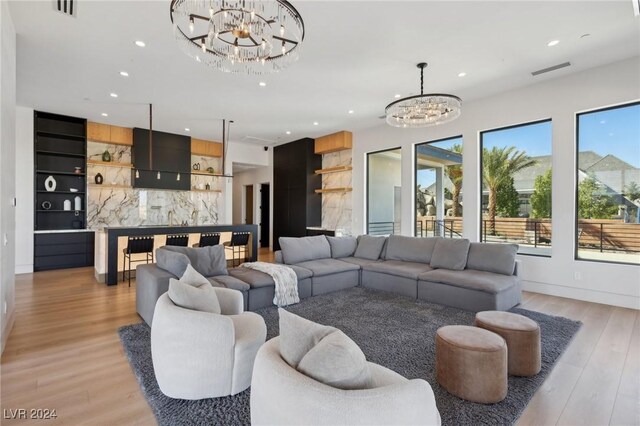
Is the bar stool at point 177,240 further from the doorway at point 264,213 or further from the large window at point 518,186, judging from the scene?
the large window at point 518,186

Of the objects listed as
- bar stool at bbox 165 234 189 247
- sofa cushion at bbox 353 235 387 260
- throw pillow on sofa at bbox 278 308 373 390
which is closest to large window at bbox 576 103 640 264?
sofa cushion at bbox 353 235 387 260

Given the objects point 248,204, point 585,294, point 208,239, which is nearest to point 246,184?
point 248,204

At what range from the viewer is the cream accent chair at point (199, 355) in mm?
2047

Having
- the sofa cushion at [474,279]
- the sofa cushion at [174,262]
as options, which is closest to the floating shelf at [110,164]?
the sofa cushion at [174,262]

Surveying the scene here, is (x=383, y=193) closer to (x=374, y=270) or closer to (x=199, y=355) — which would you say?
(x=374, y=270)

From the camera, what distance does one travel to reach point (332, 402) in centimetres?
109

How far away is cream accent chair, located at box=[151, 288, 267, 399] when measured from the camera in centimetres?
205

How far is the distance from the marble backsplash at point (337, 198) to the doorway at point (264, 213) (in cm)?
283

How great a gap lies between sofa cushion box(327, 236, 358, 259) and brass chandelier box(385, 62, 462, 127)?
7.69 feet

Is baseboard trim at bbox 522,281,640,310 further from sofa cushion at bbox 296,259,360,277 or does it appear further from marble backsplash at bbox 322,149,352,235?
marble backsplash at bbox 322,149,352,235

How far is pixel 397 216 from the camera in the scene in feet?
27.8

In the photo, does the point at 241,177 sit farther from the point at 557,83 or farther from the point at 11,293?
the point at 557,83

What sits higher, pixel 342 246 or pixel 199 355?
pixel 342 246

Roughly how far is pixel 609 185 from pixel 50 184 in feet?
34.4
